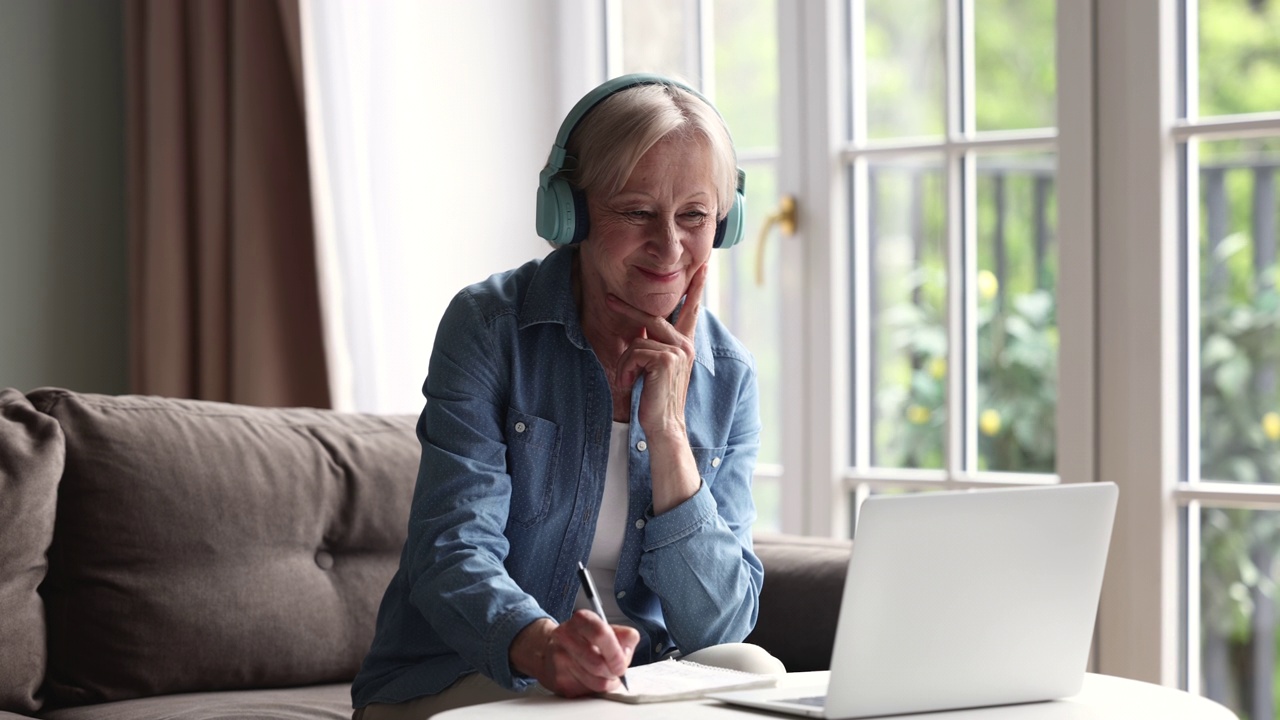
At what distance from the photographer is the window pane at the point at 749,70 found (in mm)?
2928

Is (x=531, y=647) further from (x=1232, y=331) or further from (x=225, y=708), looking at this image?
(x=1232, y=331)

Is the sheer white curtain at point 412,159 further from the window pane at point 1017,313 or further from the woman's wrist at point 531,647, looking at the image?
the woman's wrist at point 531,647

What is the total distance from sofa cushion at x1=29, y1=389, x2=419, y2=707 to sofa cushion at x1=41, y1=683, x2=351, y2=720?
0.11 ft

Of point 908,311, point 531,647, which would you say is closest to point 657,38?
point 908,311

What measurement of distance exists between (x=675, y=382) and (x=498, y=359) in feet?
0.66

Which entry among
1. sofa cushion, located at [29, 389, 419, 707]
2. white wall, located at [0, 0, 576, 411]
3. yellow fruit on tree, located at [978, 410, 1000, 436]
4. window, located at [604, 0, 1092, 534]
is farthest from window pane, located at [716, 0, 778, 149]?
sofa cushion, located at [29, 389, 419, 707]

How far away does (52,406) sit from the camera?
1.92 meters

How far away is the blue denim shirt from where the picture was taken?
142cm

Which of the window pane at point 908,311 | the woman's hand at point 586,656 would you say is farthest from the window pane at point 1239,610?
the woman's hand at point 586,656

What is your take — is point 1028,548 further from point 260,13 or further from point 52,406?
point 260,13

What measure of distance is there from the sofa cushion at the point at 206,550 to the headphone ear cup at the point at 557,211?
759mm

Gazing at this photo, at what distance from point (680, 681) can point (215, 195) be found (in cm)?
206

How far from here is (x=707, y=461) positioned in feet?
5.11

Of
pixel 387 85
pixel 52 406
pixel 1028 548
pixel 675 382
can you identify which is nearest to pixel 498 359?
pixel 675 382
